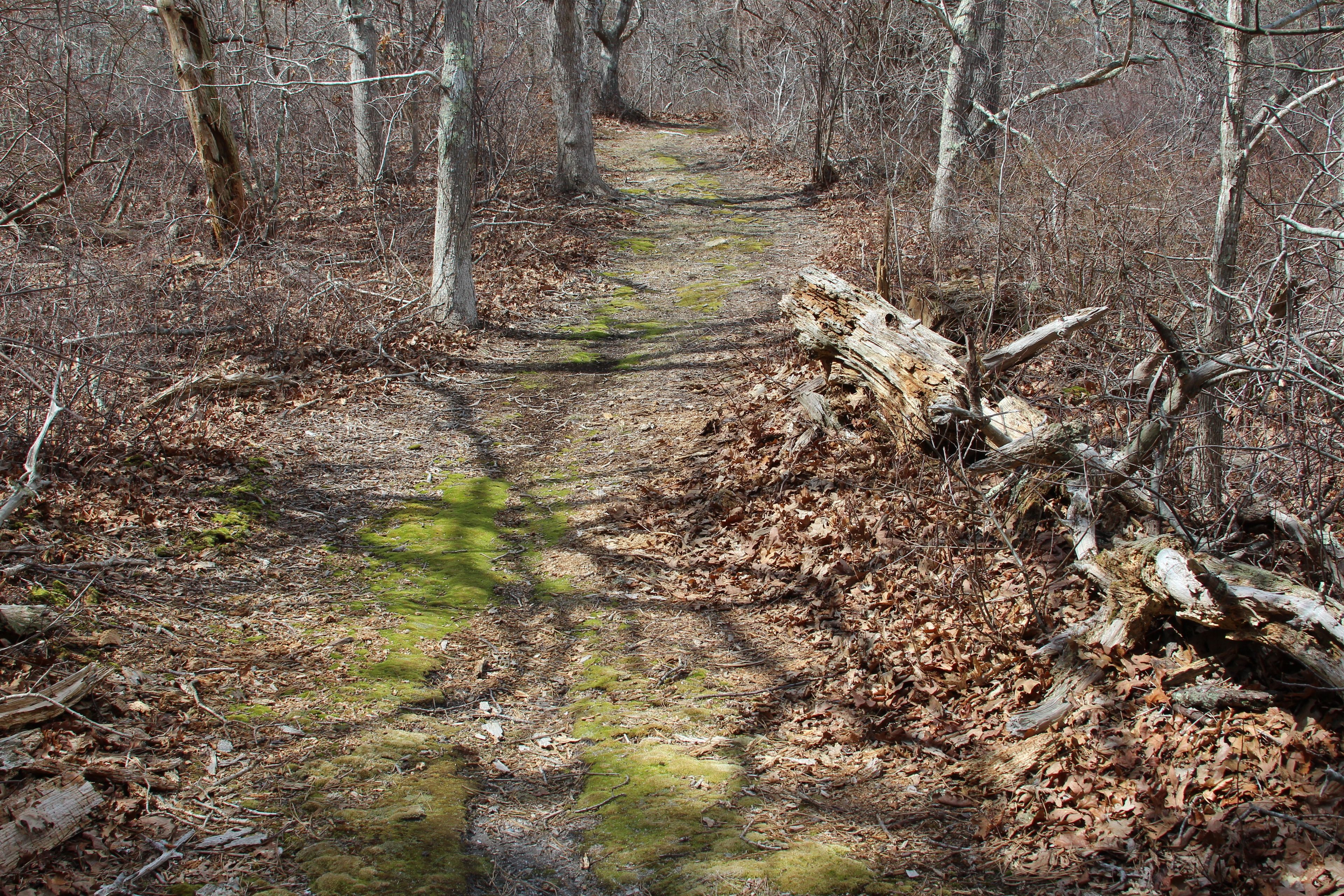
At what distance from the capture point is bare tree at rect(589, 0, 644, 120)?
24328 millimetres

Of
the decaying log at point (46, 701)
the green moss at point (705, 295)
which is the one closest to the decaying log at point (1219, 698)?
the decaying log at point (46, 701)

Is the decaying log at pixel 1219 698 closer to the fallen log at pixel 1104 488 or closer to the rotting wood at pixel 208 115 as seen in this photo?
the fallen log at pixel 1104 488

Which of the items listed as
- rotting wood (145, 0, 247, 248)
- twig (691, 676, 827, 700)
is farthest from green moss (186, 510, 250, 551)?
rotting wood (145, 0, 247, 248)

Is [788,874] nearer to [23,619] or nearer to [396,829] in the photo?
[396,829]

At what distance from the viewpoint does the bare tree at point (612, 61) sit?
24.3 metres

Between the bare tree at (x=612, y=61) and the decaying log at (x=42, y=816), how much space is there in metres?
24.5

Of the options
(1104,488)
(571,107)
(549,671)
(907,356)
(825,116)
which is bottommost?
(549,671)

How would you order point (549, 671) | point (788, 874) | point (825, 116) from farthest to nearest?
point (825, 116), point (549, 671), point (788, 874)

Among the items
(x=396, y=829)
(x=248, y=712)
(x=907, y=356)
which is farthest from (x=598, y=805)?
(x=907, y=356)

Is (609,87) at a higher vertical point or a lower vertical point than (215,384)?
higher

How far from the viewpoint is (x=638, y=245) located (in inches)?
585

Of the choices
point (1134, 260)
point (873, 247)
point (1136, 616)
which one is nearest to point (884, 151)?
point (873, 247)

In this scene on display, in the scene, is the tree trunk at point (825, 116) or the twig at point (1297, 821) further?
the tree trunk at point (825, 116)

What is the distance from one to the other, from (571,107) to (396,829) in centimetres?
1454
